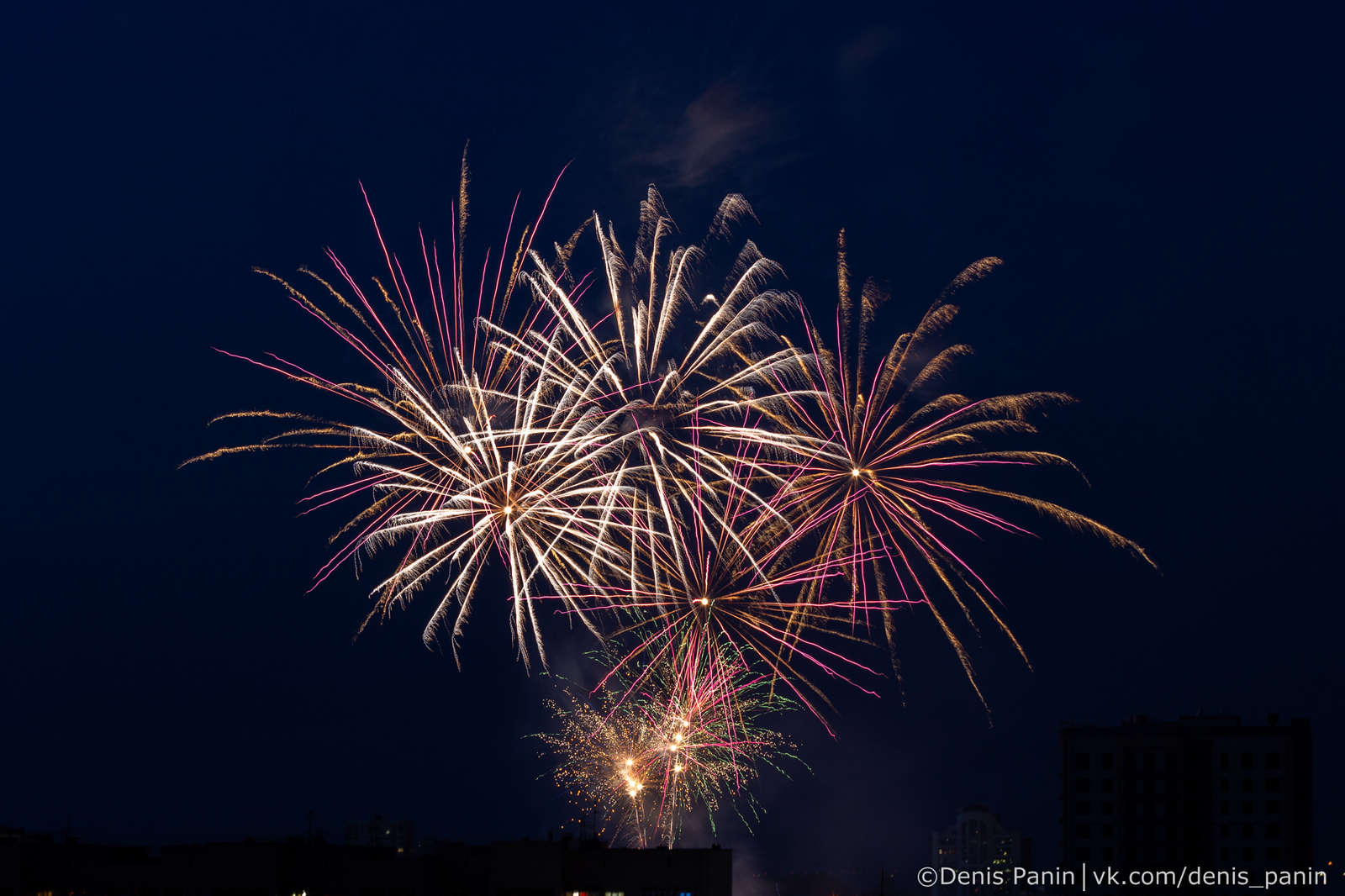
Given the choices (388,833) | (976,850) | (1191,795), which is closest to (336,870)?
(388,833)

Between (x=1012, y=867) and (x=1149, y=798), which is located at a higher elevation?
(x=1149, y=798)

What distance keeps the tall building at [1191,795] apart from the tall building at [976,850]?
24.9 m

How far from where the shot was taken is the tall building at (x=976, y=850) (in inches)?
4111

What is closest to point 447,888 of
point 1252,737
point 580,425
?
point 580,425

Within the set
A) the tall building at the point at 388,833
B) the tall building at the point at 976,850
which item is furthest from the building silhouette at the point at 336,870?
the tall building at the point at 976,850

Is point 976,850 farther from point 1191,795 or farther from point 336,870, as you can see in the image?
point 336,870

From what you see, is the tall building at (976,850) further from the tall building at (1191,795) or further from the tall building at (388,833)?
the tall building at (388,833)

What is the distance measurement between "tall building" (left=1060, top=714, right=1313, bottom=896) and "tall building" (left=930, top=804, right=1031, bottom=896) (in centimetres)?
2494

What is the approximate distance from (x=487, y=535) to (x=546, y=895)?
27.4 meters

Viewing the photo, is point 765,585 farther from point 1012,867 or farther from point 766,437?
point 1012,867

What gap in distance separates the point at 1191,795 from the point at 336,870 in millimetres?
56285

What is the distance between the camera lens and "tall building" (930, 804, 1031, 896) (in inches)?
4111

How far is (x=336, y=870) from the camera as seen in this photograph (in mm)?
57656

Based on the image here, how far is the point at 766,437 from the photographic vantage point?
3722 centimetres
